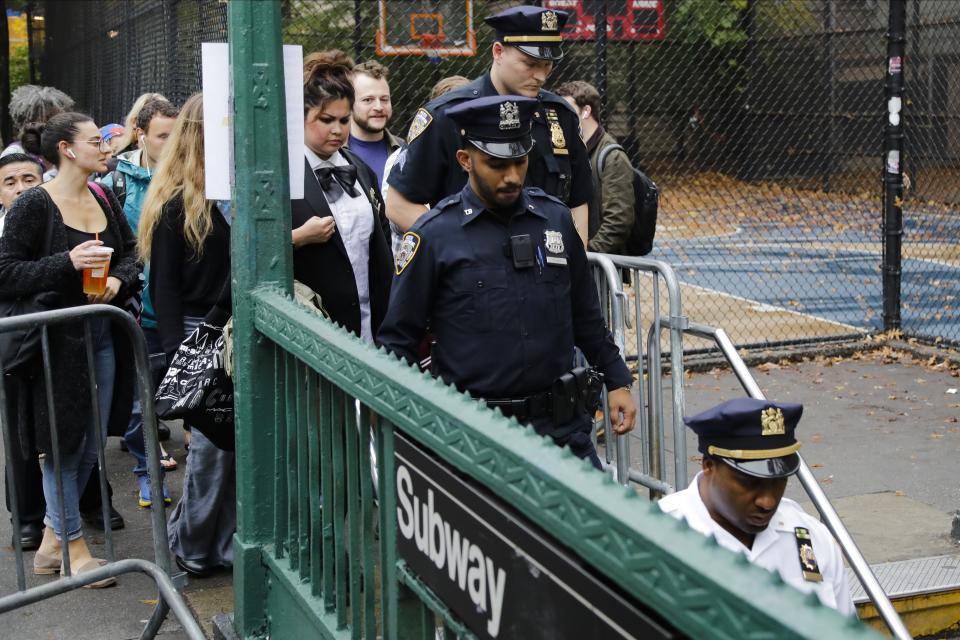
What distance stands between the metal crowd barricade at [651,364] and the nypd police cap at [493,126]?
5.53 ft

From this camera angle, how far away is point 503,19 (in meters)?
4.68

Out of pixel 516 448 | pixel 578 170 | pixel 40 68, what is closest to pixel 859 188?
pixel 40 68

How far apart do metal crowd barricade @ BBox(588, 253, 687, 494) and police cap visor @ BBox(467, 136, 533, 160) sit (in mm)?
1668

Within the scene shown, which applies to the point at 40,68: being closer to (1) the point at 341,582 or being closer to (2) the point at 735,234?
(2) the point at 735,234

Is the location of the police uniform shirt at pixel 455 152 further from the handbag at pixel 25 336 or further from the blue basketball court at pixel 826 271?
the blue basketball court at pixel 826 271

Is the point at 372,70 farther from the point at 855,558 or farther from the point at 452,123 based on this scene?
the point at 855,558

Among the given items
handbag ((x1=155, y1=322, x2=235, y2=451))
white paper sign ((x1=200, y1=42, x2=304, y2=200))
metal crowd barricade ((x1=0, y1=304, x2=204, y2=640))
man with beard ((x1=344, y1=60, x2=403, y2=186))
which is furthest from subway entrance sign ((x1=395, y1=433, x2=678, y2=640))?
man with beard ((x1=344, y1=60, x2=403, y2=186))

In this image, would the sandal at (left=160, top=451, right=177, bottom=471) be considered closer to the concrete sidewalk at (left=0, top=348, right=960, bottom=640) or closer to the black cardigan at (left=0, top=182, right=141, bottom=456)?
the concrete sidewalk at (left=0, top=348, right=960, bottom=640)

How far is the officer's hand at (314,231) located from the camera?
450 centimetres

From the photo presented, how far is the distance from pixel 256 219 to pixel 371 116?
3168 mm

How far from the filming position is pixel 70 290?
208 inches

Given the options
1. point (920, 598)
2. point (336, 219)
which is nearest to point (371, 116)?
point (336, 219)

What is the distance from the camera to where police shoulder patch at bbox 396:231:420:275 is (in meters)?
3.74

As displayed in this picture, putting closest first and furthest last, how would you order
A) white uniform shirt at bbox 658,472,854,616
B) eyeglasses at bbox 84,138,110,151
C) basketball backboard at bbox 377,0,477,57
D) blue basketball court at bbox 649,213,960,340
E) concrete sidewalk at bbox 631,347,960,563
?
white uniform shirt at bbox 658,472,854,616, eyeglasses at bbox 84,138,110,151, concrete sidewalk at bbox 631,347,960,563, blue basketball court at bbox 649,213,960,340, basketball backboard at bbox 377,0,477,57
